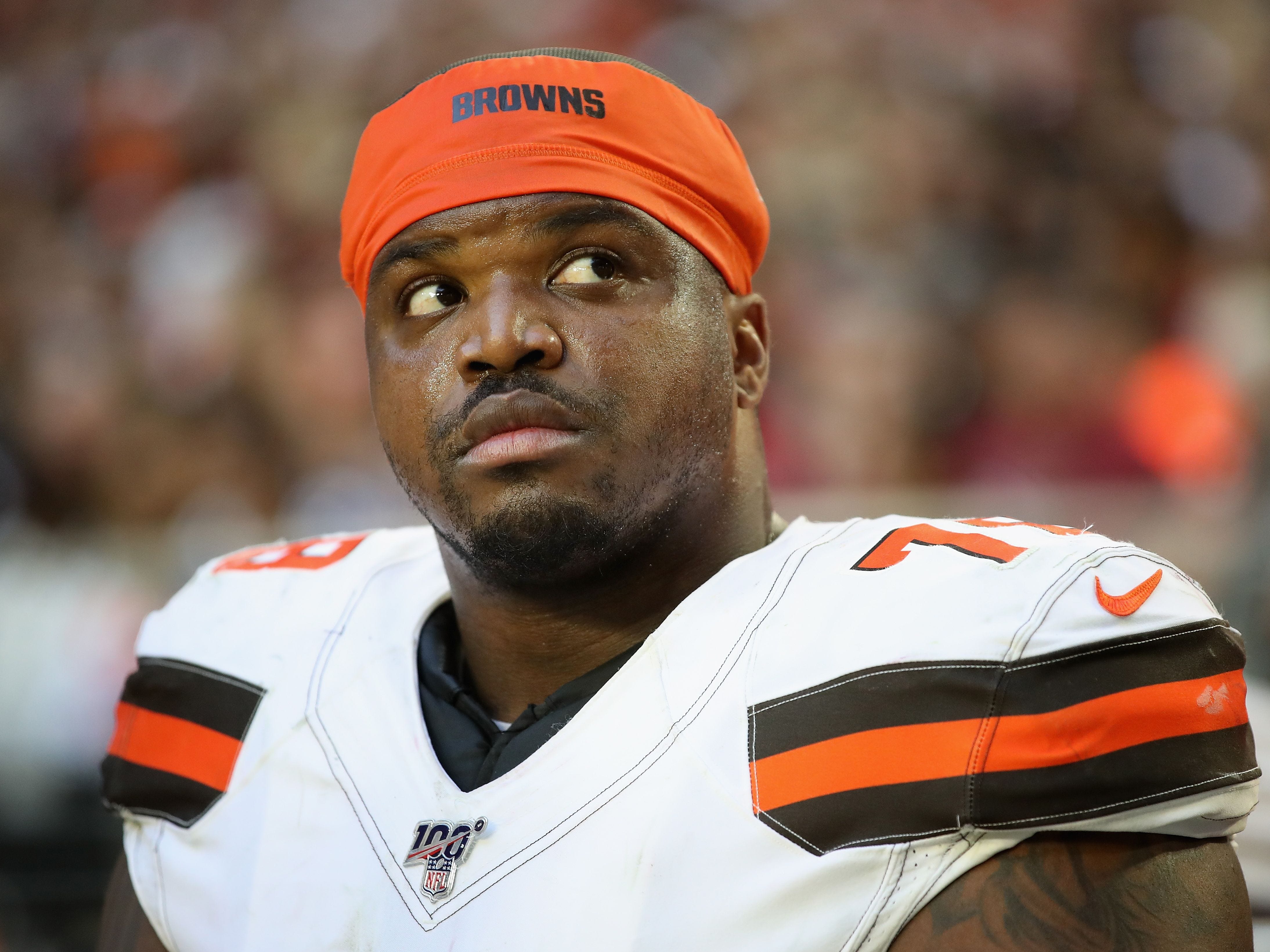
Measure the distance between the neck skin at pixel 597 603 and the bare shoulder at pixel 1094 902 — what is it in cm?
48

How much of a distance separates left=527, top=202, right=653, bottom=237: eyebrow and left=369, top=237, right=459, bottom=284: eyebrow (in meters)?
0.10

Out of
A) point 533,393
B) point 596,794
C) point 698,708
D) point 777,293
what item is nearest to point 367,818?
point 596,794

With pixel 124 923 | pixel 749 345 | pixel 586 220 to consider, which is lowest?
pixel 124 923

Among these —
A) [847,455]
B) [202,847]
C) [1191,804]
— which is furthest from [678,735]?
[847,455]

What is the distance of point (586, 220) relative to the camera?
142cm

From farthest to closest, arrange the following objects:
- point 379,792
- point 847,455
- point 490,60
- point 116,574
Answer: point 847,455, point 116,574, point 490,60, point 379,792

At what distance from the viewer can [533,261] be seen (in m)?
1.42

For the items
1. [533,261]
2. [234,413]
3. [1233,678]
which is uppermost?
[234,413]

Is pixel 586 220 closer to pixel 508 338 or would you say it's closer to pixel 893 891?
pixel 508 338

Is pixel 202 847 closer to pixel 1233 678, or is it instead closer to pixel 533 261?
pixel 533 261

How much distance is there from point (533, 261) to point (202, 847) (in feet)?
2.50

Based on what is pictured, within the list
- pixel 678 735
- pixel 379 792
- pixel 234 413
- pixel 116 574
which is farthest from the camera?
pixel 234 413

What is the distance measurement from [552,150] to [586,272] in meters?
0.14

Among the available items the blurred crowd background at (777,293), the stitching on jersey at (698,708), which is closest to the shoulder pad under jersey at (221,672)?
the stitching on jersey at (698,708)
